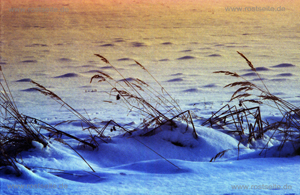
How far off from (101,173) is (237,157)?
0.77m

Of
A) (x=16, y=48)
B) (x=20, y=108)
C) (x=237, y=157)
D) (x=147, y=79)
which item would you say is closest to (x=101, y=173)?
(x=237, y=157)

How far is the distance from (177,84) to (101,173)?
3.15 meters

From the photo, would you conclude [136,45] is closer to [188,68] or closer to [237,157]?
[188,68]

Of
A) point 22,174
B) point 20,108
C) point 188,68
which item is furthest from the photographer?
point 188,68

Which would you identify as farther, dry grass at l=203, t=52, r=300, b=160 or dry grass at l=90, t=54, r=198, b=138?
dry grass at l=90, t=54, r=198, b=138

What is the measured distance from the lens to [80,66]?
591 cm

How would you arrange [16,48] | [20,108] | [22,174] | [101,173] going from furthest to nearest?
[16,48], [20,108], [101,173], [22,174]

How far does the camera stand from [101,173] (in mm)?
1355

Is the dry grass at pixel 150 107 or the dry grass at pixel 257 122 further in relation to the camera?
the dry grass at pixel 150 107

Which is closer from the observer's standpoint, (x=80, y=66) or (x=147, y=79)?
(x=147, y=79)

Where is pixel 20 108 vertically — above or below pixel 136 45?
below

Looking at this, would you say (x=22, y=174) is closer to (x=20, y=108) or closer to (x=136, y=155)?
(x=136, y=155)

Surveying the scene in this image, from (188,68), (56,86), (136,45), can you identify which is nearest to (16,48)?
(136,45)

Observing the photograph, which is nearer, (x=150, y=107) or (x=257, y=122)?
(x=257, y=122)
